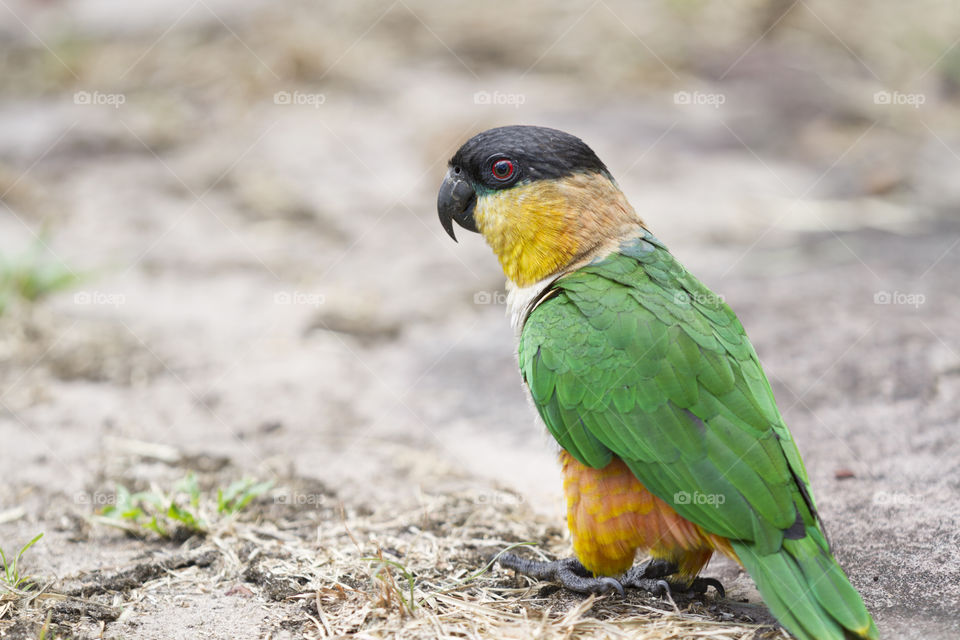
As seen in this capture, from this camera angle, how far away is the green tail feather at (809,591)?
2648mm

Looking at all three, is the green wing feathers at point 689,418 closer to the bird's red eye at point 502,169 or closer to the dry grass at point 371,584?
the dry grass at point 371,584

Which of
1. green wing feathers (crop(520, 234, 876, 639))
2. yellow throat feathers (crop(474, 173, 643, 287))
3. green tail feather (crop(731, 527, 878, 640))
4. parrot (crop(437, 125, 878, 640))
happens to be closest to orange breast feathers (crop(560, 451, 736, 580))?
parrot (crop(437, 125, 878, 640))

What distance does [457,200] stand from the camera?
399cm

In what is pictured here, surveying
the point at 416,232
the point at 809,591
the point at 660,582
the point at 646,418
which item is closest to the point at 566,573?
the point at 660,582

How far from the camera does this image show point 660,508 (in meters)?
3.08

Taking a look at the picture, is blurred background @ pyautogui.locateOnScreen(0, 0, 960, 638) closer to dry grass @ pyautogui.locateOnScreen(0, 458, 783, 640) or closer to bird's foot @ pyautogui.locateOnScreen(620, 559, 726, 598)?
dry grass @ pyautogui.locateOnScreen(0, 458, 783, 640)

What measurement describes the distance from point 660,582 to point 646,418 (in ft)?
2.25

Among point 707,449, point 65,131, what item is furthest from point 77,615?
point 65,131

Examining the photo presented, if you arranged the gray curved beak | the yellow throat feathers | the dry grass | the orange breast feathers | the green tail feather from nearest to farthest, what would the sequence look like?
the green tail feather
the dry grass
the orange breast feathers
the yellow throat feathers
the gray curved beak

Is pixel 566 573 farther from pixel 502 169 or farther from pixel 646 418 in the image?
pixel 502 169

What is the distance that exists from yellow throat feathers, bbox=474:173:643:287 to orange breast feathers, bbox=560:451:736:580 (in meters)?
1.01

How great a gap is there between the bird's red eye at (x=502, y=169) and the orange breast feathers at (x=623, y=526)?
1393 millimetres

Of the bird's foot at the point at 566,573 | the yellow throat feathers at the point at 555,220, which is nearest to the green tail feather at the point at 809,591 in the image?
the bird's foot at the point at 566,573

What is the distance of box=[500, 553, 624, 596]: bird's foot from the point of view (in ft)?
10.6
